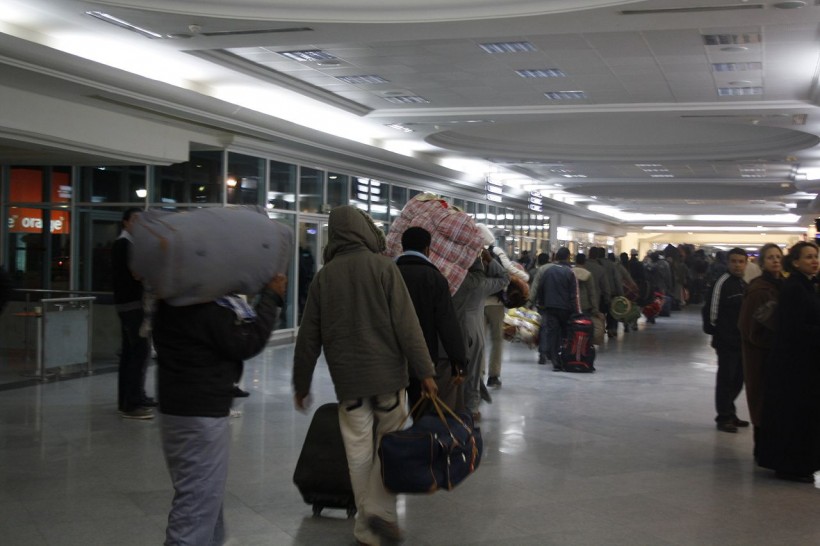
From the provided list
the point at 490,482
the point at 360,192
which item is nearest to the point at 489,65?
the point at 490,482

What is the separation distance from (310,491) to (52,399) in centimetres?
491

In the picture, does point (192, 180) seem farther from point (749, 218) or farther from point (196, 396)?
point (749, 218)

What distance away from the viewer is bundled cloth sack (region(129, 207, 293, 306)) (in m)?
3.32

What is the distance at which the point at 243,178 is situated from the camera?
15359 mm

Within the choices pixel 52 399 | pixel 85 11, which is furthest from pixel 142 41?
pixel 52 399

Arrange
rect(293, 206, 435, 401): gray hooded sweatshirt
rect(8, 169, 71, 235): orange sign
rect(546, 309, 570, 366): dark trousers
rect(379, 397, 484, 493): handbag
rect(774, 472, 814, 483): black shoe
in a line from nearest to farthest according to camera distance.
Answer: rect(379, 397, 484, 493): handbag, rect(293, 206, 435, 401): gray hooded sweatshirt, rect(774, 472, 814, 483): black shoe, rect(546, 309, 570, 366): dark trousers, rect(8, 169, 71, 235): orange sign

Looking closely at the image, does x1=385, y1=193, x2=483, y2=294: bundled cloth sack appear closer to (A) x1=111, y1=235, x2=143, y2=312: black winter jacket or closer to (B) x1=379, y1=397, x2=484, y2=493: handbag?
(A) x1=111, y1=235, x2=143, y2=312: black winter jacket

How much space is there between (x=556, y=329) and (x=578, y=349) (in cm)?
52

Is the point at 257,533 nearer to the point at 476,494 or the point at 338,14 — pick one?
the point at 476,494

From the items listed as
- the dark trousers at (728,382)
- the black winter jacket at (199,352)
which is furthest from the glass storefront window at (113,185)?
the black winter jacket at (199,352)

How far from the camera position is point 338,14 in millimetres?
8617

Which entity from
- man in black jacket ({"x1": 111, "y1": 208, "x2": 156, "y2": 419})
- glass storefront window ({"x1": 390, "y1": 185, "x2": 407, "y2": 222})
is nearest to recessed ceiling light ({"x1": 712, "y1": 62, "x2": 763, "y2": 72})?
man in black jacket ({"x1": 111, "y1": 208, "x2": 156, "y2": 419})

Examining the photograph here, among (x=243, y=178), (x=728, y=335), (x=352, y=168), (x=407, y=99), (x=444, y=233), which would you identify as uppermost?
(x=407, y=99)

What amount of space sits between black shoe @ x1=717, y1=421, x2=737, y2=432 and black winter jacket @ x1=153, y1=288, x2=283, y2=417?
601 cm
